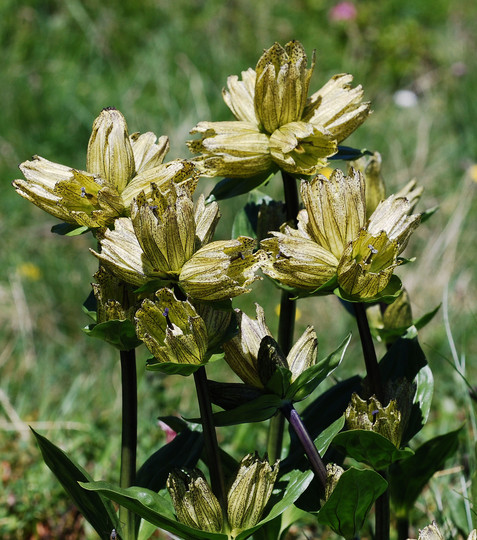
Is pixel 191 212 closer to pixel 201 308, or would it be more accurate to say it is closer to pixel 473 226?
pixel 201 308

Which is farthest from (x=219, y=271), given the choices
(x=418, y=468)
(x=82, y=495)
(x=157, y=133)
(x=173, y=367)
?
(x=157, y=133)

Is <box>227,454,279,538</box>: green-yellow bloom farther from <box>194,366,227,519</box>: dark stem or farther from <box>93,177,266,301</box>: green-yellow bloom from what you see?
<box>93,177,266,301</box>: green-yellow bloom

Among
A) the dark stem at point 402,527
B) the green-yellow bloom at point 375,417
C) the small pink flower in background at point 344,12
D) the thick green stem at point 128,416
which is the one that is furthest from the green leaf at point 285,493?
the small pink flower in background at point 344,12

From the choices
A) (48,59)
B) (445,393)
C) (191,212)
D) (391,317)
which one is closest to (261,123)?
(191,212)

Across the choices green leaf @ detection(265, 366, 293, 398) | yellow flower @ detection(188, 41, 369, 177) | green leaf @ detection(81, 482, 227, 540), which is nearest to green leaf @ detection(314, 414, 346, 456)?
green leaf @ detection(265, 366, 293, 398)

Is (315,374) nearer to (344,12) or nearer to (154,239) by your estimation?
(154,239)

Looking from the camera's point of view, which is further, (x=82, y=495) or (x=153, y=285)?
(x=82, y=495)

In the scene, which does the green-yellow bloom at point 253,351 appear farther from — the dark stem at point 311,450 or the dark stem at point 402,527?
the dark stem at point 402,527
